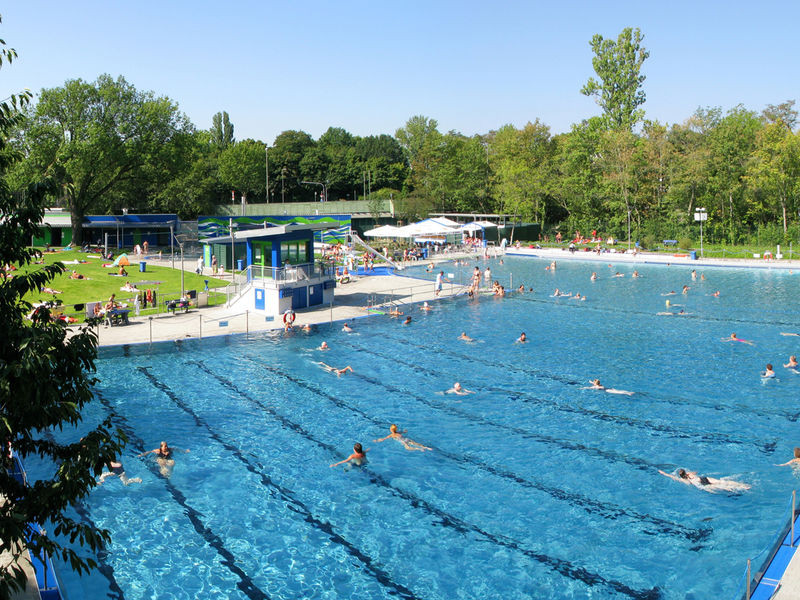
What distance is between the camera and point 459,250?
62156 millimetres

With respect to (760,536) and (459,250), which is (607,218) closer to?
(459,250)

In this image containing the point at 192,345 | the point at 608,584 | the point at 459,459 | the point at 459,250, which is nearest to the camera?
the point at 608,584

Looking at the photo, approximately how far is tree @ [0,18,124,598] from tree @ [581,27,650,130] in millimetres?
71616

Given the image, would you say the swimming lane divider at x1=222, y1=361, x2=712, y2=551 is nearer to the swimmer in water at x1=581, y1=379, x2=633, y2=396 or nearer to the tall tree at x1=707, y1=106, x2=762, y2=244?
the swimmer in water at x1=581, y1=379, x2=633, y2=396

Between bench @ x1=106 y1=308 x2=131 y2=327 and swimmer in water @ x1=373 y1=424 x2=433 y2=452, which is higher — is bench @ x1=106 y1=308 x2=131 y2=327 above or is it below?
above

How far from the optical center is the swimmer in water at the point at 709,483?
13708 millimetres

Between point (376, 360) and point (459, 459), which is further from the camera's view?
point (376, 360)

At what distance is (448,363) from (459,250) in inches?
1548

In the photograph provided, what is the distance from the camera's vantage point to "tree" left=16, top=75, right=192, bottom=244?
47.1 m

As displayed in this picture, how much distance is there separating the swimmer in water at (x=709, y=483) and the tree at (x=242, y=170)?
255ft

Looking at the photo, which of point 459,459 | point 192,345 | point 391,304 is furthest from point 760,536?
point 391,304

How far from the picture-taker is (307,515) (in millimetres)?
12906

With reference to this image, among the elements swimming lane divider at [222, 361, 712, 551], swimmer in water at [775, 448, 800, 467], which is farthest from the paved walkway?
swimmer in water at [775, 448, 800, 467]

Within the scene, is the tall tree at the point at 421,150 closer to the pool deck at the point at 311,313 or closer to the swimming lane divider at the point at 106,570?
the pool deck at the point at 311,313
